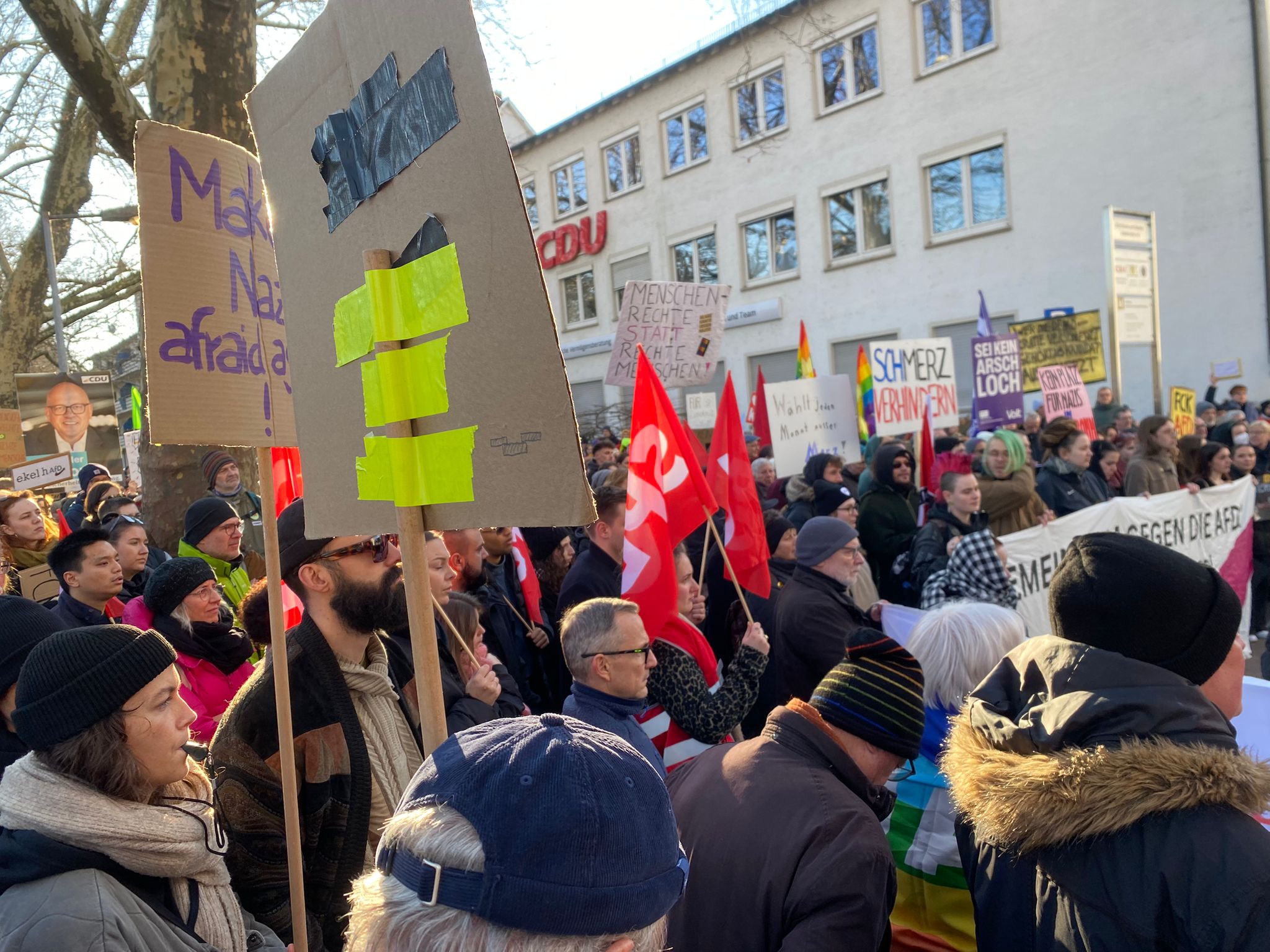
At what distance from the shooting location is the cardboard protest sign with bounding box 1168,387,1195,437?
1095 centimetres

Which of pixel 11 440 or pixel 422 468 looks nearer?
pixel 422 468

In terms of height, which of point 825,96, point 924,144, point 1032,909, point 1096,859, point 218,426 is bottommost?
point 1032,909

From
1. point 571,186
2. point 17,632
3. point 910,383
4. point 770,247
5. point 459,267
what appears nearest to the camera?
point 459,267

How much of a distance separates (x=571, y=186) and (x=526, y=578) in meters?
27.0

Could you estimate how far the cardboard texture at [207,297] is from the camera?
210cm

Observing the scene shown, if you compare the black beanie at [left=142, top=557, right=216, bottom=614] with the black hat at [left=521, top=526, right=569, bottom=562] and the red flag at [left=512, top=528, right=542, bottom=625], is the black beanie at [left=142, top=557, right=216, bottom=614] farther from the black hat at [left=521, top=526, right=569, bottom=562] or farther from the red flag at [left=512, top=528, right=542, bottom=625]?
the black hat at [left=521, top=526, right=569, bottom=562]

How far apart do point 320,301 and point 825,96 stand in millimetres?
22507

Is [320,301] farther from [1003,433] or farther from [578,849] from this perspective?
[1003,433]

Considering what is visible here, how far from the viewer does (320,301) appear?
177cm

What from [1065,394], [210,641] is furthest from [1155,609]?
[1065,394]

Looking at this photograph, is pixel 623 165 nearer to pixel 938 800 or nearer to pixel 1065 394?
pixel 1065 394

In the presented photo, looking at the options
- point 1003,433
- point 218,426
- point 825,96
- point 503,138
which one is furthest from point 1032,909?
point 825,96

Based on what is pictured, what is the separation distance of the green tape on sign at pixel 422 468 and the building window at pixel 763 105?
75.0 feet

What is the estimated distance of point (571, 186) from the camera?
30.0 metres
